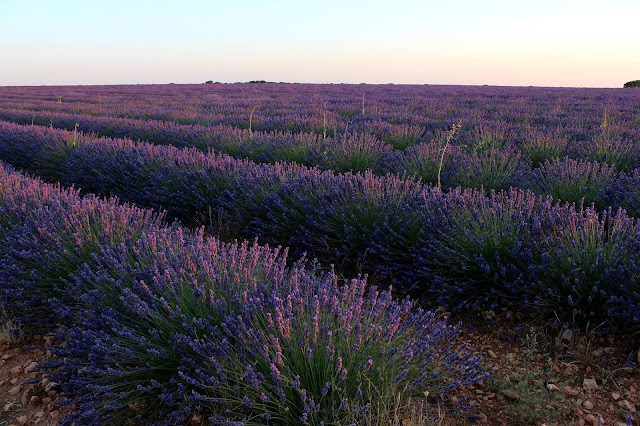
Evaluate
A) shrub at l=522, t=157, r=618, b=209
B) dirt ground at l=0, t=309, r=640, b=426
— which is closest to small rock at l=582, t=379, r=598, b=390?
dirt ground at l=0, t=309, r=640, b=426

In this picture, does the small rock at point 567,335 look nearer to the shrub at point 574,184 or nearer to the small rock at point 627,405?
the small rock at point 627,405

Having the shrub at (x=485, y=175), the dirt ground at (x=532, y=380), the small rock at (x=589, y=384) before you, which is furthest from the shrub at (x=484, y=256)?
the shrub at (x=485, y=175)

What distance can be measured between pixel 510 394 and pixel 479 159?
330 cm

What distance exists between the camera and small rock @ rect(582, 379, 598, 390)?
77.4 inches

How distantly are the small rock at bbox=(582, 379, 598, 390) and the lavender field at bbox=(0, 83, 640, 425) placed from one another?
0.37 metres

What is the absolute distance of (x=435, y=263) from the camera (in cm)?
281

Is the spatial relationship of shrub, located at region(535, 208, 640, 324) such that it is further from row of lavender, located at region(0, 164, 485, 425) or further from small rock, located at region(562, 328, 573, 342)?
row of lavender, located at region(0, 164, 485, 425)

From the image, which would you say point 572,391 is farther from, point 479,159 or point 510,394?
point 479,159

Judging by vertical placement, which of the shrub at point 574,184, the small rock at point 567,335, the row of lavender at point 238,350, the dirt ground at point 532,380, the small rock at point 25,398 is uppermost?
the shrub at point 574,184

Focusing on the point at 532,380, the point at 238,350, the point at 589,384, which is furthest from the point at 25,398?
the point at 589,384

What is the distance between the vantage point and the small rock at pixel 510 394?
190 centimetres

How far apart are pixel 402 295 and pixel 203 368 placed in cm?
169

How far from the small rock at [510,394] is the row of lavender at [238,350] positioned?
11 centimetres

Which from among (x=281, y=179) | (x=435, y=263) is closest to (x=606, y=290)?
(x=435, y=263)
